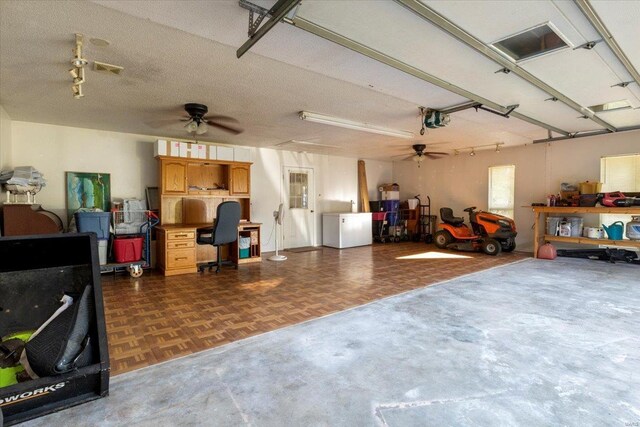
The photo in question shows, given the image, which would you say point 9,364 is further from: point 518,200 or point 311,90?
point 518,200

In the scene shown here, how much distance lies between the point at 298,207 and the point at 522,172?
5580 mm

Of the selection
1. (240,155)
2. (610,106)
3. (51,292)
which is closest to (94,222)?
(240,155)

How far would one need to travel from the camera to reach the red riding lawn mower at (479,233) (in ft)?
23.5

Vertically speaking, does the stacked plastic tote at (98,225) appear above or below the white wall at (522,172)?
below

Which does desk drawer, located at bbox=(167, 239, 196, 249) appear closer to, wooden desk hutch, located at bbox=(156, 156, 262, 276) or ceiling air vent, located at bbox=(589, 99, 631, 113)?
wooden desk hutch, located at bbox=(156, 156, 262, 276)

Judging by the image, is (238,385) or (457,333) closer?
(238,385)

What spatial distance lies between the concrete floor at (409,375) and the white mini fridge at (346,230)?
15.2 ft

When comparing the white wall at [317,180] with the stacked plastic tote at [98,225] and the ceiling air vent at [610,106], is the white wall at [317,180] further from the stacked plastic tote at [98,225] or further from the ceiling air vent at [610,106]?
the ceiling air vent at [610,106]

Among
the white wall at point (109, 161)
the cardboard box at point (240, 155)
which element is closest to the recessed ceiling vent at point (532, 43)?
the cardboard box at point (240, 155)

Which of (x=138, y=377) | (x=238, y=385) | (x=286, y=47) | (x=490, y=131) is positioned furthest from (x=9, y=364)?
(x=490, y=131)

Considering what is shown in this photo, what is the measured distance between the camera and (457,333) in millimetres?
2932

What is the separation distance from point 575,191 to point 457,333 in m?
5.76

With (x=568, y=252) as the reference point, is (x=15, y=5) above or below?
above

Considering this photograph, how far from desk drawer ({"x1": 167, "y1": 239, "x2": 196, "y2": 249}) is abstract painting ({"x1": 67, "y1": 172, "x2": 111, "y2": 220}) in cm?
156
